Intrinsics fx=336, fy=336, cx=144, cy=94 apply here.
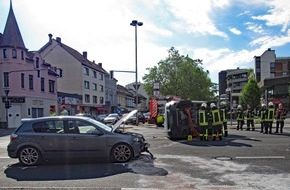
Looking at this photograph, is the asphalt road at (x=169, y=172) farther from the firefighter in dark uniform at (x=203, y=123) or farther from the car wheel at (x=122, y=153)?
the firefighter in dark uniform at (x=203, y=123)

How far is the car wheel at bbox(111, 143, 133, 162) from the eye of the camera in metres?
9.88

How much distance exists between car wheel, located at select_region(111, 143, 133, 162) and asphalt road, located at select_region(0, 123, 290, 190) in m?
0.26

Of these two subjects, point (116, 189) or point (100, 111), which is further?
point (100, 111)

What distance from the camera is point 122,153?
9898 mm

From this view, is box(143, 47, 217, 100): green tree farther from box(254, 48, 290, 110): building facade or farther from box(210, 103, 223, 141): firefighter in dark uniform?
box(210, 103, 223, 141): firefighter in dark uniform

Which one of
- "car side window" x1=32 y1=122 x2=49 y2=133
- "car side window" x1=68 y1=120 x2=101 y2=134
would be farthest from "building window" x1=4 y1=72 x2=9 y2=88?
Result: "car side window" x1=68 y1=120 x2=101 y2=134

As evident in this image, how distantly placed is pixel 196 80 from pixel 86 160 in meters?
57.3

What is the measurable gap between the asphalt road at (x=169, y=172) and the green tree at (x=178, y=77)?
175 feet

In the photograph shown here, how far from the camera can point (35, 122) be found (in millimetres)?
10016

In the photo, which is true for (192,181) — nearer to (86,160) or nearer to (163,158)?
(163,158)

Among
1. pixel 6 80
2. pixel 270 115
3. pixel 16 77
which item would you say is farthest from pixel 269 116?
pixel 6 80

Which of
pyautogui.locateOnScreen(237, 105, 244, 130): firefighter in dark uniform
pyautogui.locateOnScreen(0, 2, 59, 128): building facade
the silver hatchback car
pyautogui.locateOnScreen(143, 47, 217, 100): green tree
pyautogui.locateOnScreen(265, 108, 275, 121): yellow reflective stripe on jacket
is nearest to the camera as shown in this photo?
the silver hatchback car

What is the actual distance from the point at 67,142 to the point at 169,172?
10.4ft

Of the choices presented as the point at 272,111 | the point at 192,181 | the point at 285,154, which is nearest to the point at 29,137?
the point at 192,181
